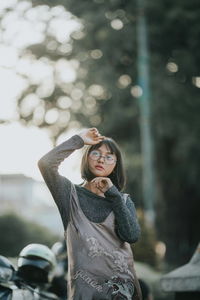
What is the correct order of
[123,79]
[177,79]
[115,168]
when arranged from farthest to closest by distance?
1. [123,79]
2. [177,79]
3. [115,168]

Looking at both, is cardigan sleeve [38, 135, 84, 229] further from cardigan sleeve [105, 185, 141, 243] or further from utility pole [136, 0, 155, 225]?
utility pole [136, 0, 155, 225]

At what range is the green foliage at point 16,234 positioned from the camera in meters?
15.6

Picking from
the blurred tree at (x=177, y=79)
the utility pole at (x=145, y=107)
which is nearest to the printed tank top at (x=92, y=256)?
the utility pole at (x=145, y=107)

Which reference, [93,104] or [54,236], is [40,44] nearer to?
[93,104]

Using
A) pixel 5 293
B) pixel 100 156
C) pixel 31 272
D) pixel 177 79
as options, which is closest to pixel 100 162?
pixel 100 156

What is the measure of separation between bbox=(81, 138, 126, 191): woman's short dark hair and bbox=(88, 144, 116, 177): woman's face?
25 mm

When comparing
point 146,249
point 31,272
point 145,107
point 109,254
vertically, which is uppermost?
point 109,254

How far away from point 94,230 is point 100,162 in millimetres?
503

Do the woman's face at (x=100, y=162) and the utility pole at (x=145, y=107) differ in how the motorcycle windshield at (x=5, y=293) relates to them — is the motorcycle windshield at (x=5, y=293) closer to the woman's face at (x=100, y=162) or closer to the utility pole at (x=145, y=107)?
the woman's face at (x=100, y=162)

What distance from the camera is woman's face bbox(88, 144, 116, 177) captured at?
4.32 metres

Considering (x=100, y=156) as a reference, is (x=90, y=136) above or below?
above

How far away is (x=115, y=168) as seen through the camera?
446cm

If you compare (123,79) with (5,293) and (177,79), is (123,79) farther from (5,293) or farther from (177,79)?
(5,293)

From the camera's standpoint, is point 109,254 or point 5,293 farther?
point 5,293
